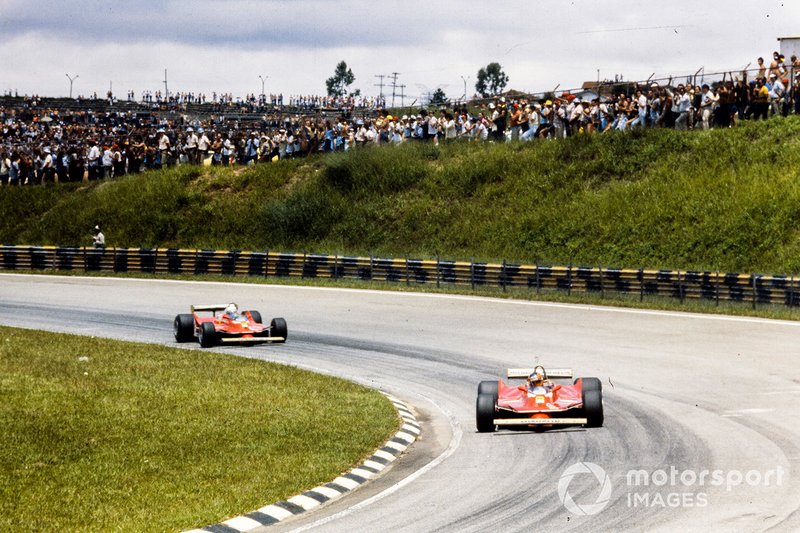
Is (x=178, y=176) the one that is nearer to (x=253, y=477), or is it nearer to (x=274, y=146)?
(x=274, y=146)

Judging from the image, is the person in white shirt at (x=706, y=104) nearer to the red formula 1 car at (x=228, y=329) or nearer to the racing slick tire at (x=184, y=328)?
the red formula 1 car at (x=228, y=329)

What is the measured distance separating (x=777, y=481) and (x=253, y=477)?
6.45 m

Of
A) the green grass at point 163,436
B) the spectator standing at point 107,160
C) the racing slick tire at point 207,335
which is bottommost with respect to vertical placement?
the green grass at point 163,436

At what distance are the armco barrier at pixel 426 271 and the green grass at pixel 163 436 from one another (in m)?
15.4

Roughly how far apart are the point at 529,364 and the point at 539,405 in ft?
24.7

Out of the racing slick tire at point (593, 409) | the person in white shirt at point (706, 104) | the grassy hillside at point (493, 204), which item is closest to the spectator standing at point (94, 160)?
the grassy hillside at point (493, 204)

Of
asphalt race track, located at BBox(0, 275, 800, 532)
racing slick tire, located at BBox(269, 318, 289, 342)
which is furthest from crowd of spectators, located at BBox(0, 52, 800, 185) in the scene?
racing slick tire, located at BBox(269, 318, 289, 342)

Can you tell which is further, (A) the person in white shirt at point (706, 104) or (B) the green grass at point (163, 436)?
(A) the person in white shirt at point (706, 104)

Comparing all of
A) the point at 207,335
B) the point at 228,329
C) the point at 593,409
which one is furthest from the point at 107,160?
the point at 593,409

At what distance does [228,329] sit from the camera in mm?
28328

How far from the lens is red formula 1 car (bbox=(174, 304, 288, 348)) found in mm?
28000

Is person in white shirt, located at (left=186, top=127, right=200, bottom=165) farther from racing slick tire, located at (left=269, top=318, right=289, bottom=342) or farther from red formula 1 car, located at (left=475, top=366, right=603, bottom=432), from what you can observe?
red formula 1 car, located at (left=475, top=366, right=603, bottom=432)

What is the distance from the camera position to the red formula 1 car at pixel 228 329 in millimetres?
28000

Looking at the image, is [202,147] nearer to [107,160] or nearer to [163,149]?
[163,149]
